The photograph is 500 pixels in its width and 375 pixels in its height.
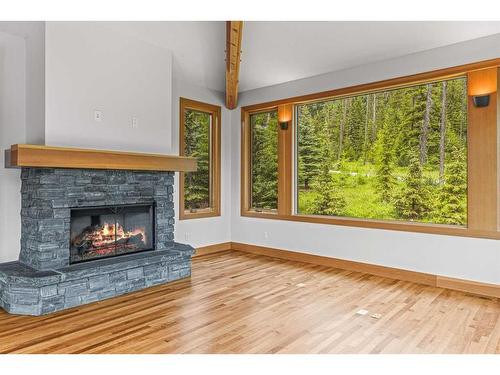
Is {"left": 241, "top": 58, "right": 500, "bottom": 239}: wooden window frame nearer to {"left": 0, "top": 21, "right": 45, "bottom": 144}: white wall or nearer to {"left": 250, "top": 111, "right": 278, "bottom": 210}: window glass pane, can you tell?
{"left": 250, "top": 111, "right": 278, "bottom": 210}: window glass pane

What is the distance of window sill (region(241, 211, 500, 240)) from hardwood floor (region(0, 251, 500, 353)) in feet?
2.30

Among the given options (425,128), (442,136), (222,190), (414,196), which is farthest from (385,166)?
(222,190)

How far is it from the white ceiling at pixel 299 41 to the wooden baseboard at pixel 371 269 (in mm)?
2859

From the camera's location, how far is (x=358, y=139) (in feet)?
18.0

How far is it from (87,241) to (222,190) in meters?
2.97

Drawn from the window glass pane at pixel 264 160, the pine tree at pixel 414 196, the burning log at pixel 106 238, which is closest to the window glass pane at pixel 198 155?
the window glass pane at pixel 264 160

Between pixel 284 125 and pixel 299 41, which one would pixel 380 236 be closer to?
pixel 284 125

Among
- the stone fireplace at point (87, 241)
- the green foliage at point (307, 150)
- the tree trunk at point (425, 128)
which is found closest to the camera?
the stone fireplace at point (87, 241)

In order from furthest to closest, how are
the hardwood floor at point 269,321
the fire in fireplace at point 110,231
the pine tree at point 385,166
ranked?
the pine tree at point 385,166
the fire in fireplace at point 110,231
the hardwood floor at point 269,321

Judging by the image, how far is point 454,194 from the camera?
454cm

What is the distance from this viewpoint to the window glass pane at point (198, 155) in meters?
6.16

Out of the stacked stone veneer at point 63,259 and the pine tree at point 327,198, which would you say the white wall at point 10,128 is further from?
the pine tree at point 327,198

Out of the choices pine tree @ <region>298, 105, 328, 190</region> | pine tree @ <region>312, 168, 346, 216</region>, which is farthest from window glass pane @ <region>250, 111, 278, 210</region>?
pine tree @ <region>312, 168, 346, 216</region>
